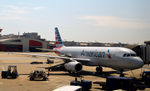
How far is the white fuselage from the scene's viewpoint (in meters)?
33.3

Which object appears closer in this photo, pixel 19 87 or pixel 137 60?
pixel 19 87

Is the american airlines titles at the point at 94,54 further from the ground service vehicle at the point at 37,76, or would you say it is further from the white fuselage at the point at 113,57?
the ground service vehicle at the point at 37,76

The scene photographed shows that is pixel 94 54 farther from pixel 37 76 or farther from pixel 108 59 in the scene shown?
pixel 37 76

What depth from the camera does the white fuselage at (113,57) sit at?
33312mm

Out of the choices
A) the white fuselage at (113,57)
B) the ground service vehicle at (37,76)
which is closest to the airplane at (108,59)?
the white fuselage at (113,57)

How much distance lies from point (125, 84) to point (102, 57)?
14.9 m

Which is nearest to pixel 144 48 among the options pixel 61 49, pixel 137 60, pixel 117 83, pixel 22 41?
pixel 137 60

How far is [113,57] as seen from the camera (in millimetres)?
36188

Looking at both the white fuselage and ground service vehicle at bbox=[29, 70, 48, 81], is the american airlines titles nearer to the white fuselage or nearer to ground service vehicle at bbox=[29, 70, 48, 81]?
the white fuselage

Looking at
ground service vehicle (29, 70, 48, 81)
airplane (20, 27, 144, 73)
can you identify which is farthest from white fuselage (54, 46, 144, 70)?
ground service vehicle (29, 70, 48, 81)

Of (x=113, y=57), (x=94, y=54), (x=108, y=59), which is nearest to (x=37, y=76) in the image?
(x=108, y=59)

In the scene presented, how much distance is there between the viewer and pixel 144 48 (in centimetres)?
4016

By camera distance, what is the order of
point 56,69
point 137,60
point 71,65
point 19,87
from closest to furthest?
point 19,87
point 137,60
point 71,65
point 56,69

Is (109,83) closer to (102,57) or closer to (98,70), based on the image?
(102,57)
